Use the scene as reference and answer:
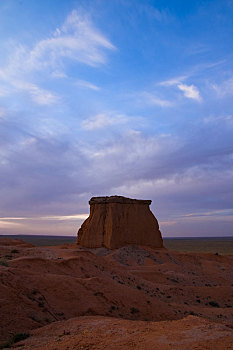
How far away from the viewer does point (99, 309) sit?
10734mm

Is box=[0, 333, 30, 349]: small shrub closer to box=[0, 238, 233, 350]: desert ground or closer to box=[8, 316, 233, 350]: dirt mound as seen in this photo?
box=[0, 238, 233, 350]: desert ground

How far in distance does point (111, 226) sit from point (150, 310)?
1904 centimetres

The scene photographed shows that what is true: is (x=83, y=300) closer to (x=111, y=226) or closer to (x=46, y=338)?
(x=46, y=338)

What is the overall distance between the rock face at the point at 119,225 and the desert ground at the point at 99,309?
9243 mm

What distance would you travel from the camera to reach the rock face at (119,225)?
101 ft

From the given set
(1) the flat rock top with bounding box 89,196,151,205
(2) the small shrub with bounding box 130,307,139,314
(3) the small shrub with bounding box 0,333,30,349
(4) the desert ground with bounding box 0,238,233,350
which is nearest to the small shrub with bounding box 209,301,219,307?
(4) the desert ground with bounding box 0,238,233,350

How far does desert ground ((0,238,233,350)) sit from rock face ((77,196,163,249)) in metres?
9.24

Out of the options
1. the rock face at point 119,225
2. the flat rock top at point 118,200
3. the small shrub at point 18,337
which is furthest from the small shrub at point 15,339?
the flat rock top at point 118,200

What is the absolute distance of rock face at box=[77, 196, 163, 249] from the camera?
3077 centimetres

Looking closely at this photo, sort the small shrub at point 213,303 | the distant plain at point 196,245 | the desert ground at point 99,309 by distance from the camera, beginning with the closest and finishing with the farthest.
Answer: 1. the desert ground at point 99,309
2. the small shrub at point 213,303
3. the distant plain at point 196,245

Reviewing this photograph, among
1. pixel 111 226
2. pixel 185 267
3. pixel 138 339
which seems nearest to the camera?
pixel 138 339

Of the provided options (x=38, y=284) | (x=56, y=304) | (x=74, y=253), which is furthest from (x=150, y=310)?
(x=74, y=253)

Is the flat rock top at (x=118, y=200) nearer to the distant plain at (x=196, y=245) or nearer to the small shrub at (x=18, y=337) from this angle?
the small shrub at (x=18, y=337)

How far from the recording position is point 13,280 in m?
10.3
